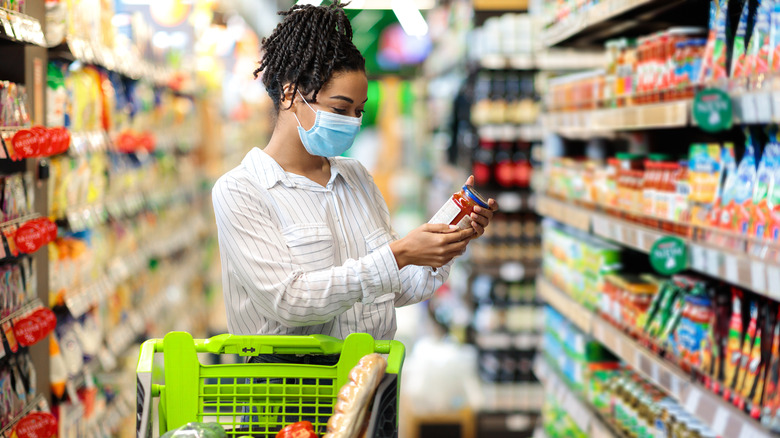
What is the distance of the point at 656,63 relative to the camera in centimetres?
264

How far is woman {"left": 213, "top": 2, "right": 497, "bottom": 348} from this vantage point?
6.11 ft

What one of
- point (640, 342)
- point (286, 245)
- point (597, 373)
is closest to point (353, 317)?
point (286, 245)

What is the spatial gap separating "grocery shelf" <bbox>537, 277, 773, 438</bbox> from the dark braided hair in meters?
1.27

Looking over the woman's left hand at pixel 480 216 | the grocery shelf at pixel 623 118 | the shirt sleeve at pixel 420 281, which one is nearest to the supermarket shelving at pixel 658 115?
the grocery shelf at pixel 623 118

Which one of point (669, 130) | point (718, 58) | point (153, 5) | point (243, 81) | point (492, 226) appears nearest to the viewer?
point (718, 58)

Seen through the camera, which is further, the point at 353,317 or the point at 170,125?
the point at 170,125

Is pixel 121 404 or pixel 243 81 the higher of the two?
pixel 243 81

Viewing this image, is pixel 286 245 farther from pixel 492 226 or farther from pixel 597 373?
pixel 492 226

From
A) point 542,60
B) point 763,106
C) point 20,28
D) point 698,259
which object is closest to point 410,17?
point 542,60

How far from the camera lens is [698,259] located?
2.25 metres

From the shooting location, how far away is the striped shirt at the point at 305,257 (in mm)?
1853

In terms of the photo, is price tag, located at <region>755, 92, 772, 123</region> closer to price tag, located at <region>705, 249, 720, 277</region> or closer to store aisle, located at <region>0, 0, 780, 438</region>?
store aisle, located at <region>0, 0, 780, 438</region>

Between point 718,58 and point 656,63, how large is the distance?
375 millimetres

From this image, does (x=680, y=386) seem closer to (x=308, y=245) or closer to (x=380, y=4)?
(x=308, y=245)
